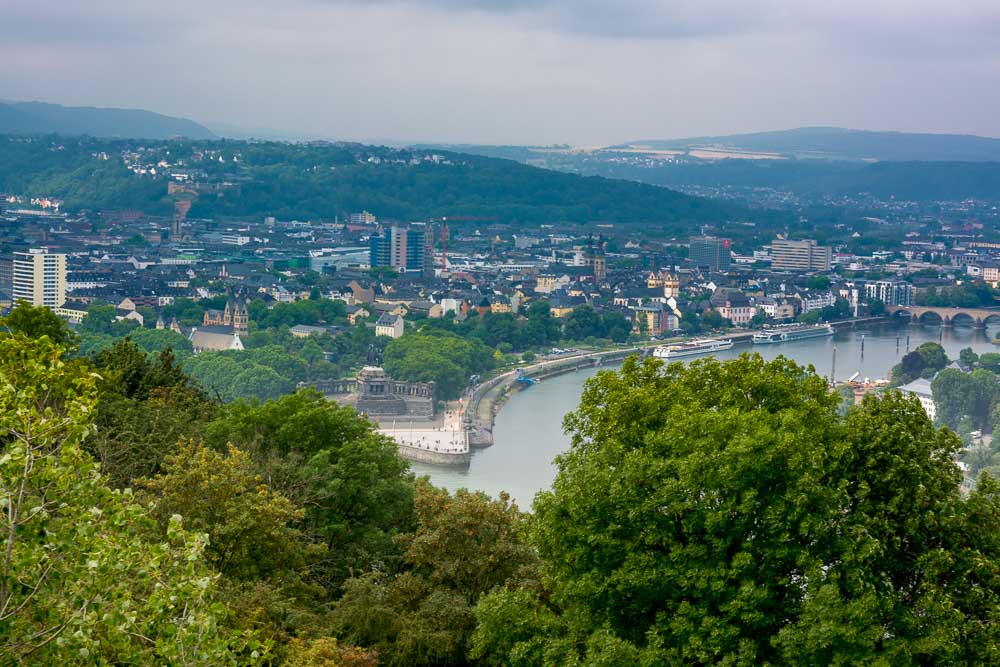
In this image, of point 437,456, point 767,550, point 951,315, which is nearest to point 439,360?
point 437,456

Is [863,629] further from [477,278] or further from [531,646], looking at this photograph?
[477,278]

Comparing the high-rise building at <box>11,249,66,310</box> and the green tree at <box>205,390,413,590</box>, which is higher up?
the green tree at <box>205,390,413,590</box>

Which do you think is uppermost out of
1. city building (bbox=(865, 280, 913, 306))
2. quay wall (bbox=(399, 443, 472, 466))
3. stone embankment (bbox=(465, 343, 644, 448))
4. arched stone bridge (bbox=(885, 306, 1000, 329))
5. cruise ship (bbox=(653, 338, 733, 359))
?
city building (bbox=(865, 280, 913, 306))

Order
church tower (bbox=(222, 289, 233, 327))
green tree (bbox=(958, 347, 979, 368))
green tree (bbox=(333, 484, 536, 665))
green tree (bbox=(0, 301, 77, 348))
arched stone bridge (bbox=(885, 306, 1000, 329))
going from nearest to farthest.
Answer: green tree (bbox=(333, 484, 536, 665)) → green tree (bbox=(0, 301, 77, 348)) → green tree (bbox=(958, 347, 979, 368)) → church tower (bbox=(222, 289, 233, 327)) → arched stone bridge (bbox=(885, 306, 1000, 329))

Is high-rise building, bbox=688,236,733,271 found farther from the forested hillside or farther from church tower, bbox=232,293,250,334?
the forested hillside

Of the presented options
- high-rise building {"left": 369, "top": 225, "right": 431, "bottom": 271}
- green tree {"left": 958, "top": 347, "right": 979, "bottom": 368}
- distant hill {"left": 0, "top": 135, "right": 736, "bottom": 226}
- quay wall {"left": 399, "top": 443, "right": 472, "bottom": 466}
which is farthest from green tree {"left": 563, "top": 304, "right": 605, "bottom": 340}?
distant hill {"left": 0, "top": 135, "right": 736, "bottom": 226}

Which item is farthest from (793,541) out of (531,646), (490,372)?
(490,372)
